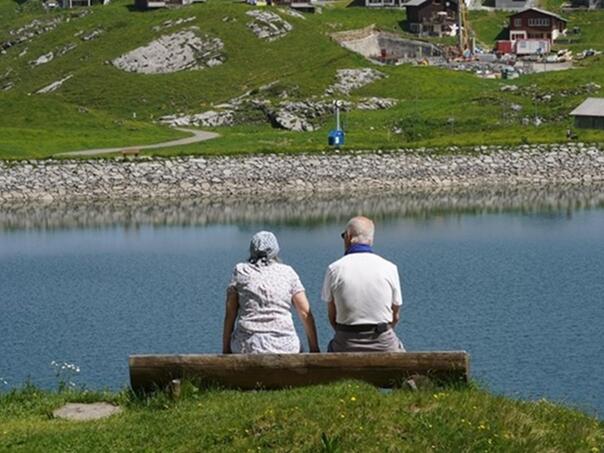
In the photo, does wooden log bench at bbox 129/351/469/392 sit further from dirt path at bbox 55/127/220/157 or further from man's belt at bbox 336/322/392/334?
dirt path at bbox 55/127/220/157

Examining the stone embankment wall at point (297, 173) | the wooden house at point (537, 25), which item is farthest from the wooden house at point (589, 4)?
the stone embankment wall at point (297, 173)

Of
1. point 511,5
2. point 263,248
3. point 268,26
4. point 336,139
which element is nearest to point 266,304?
point 263,248

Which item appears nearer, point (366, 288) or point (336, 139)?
point (366, 288)

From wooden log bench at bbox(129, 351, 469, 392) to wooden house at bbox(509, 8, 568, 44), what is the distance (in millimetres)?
121348

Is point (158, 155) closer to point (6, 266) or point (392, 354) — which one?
point (6, 266)

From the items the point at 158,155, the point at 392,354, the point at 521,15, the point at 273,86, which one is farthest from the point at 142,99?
the point at 392,354

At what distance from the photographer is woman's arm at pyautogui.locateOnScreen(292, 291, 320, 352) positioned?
16.4m

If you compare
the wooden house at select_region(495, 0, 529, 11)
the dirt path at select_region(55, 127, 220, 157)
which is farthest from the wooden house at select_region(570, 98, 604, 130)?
the wooden house at select_region(495, 0, 529, 11)

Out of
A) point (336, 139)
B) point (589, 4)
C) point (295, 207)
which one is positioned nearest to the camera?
point (295, 207)

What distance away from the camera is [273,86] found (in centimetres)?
10525

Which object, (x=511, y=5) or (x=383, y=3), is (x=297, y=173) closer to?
(x=383, y=3)

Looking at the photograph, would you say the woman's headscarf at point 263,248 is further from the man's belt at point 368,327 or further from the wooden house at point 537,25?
the wooden house at point 537,25

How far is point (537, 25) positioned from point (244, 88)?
120 feet

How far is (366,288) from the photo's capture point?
1634 cm
